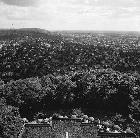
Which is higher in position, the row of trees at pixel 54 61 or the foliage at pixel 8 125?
the row of trees at pixel 54 61

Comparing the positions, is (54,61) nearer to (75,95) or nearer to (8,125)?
(75,95)

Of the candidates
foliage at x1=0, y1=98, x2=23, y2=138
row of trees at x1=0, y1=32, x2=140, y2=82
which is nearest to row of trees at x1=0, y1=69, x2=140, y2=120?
foliage at x1=0, y1=98, x2=23, y2=138

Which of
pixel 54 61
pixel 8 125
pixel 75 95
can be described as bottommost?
pixel 75 95

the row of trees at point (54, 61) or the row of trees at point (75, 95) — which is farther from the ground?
the row of trees at point (54, 61)

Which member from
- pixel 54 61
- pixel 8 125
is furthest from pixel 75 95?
pixel 54 61

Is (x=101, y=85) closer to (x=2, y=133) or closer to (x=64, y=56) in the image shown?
(x=2, y=133)

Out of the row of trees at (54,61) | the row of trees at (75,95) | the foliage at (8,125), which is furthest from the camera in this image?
the row of trees at (54,61)

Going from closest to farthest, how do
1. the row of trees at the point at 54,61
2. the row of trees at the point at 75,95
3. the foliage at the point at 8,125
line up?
the foliage at the point at 8,125 < the row of trees at the point at 75,95 < the row of trees at the point at 54,61

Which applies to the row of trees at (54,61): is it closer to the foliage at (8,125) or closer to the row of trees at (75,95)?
the row of trees at (75,95)

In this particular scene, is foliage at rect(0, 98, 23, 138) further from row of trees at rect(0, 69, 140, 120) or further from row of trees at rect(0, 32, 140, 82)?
row of trees at rect(0, 32, 140, 82)

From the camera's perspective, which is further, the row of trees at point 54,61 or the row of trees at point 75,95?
the row of trees at point 54,61

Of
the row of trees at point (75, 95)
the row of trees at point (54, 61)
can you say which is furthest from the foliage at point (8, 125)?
the row of trees at point (54, 61)
